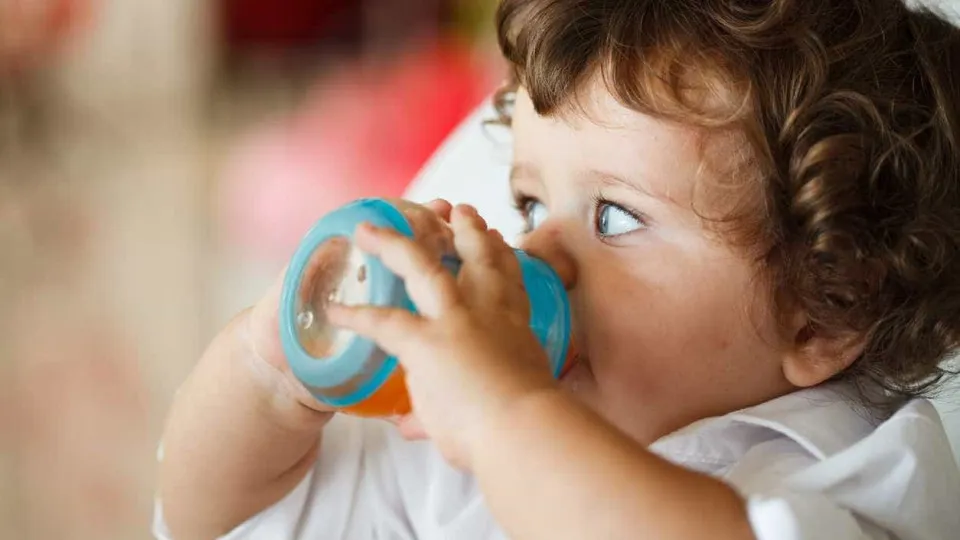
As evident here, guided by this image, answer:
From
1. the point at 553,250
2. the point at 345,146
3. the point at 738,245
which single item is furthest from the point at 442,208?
the point at 345,146

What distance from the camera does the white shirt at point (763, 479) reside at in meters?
0.65

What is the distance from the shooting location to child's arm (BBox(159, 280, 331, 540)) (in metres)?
0.83

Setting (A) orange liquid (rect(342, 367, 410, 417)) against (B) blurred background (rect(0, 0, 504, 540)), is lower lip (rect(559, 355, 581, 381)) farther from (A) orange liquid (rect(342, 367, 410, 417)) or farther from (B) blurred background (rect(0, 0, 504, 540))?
(B) blurred background (rect(0, 0, 504, 540))

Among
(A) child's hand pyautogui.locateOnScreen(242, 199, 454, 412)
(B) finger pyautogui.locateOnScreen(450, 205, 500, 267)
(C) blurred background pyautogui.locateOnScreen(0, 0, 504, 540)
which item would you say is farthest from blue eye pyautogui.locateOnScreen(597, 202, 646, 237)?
(C) blurred background pyautogui.locateOnScreen(0, 0, 504, 540)

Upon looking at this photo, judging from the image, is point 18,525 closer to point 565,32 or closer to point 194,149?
point 194,149

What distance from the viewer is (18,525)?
1.71 meters

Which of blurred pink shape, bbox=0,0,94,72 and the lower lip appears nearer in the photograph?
the lower lip

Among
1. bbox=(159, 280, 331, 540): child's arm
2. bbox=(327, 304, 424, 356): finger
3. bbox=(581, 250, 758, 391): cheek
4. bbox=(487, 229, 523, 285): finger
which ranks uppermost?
bbox=(487, 229, 523, 285): finger

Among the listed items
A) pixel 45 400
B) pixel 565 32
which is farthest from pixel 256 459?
pixel 45 400

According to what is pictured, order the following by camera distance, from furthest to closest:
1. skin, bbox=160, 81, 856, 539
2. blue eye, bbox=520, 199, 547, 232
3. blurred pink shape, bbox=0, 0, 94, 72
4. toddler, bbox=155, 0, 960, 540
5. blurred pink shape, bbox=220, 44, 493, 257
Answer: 1. blurred pink shape, bbox=220, 44, 493, 257
2. blurred pink shape, bbox=0, 0, 94, 72
3. blue eye, bbox=520, 199, 547, 232
4. toddler, bbox=155, 0, 960, 540
5. skin, bbox=160, 81, 856, 539

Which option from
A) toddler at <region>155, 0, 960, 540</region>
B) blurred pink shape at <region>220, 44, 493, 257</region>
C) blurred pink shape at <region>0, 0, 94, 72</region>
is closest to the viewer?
toddler at <region>155, 0, 960, 540</region>

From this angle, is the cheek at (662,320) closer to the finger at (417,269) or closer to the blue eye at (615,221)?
the blue eye at (615,221)

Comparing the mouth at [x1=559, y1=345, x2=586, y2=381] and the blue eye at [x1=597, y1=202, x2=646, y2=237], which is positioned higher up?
the blue eye at [x1=597, y1=202, x2=646, y2=237]

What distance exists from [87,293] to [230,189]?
279 mm
